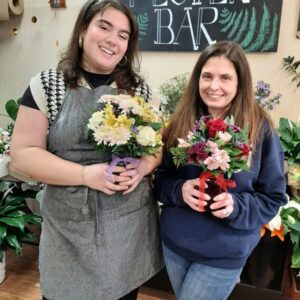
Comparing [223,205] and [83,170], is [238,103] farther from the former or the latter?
[83,170]

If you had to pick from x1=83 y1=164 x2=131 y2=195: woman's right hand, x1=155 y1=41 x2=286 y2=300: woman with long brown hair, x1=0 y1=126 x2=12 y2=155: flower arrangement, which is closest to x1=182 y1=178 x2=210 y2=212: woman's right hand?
x1=155 y1=41 x2=286 y2=300: woman with long brown hair

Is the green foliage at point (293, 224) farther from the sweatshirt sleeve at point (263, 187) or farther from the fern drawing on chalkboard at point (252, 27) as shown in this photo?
the fern drawing on chalkboard at point (252, 27)

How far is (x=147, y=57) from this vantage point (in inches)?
99.5

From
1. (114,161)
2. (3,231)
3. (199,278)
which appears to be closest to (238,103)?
(114,161)

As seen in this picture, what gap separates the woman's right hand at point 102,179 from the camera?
0.99 metres

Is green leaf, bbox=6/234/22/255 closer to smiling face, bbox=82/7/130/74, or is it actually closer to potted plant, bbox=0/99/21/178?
potted plant, bbox=0/99/21/178

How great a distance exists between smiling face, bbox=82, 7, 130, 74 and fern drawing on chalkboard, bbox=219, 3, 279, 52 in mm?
1405

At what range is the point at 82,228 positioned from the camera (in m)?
1.06

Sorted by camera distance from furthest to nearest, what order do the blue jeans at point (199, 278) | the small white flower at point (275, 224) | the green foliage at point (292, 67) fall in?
1. the green foliage at point (292, 67)
2. the small white flower at point (275, 224)
3. the blue jeans at point (199, 278)

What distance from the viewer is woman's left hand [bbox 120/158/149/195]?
1.02 meters

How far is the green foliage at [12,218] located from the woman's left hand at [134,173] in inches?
50.2

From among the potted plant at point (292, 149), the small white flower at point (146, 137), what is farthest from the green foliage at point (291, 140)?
the small white flower at point (146, 137)

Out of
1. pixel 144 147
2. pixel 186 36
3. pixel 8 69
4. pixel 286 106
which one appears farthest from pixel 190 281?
pixel 8 69

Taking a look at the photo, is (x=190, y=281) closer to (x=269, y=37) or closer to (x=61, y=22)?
(x=269, y=37)
